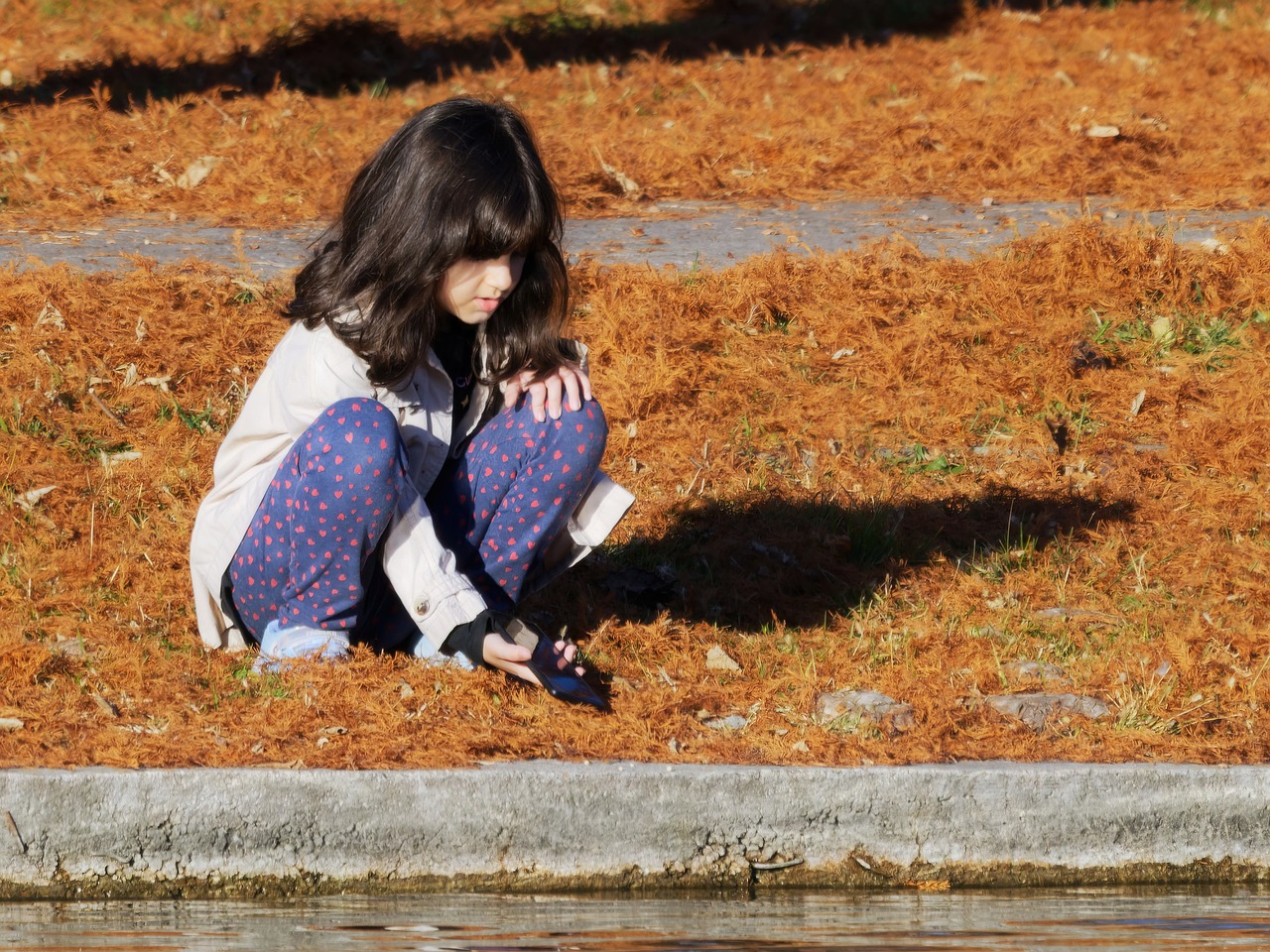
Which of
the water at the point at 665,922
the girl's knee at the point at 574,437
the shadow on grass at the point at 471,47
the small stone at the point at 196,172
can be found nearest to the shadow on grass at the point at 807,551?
the girl's knee at the point at 574,437

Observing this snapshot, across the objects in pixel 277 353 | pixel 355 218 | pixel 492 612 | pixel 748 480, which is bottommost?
pixel 748 480

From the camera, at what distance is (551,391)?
11.7 feet

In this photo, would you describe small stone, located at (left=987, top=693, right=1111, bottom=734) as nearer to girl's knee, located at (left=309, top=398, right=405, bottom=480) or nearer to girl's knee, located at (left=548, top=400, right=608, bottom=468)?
girl's knee, located at (left=548, top=400, right=608, bottom=468)

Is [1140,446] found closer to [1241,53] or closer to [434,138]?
[434,138]

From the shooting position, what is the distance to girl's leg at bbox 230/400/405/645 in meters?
3.23

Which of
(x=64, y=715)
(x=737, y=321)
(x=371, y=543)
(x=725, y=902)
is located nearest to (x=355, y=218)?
(x=371, y=543)

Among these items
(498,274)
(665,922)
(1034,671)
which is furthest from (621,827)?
(1034,671)

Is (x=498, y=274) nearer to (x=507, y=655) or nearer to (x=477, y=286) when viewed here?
(x=477, y=286)

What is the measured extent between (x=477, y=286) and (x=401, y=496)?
497mm

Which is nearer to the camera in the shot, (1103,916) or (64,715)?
(1103,916)

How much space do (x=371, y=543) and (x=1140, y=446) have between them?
300 centimetres

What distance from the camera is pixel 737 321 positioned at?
229 inches

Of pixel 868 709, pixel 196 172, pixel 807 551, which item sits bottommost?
pixel 807 551

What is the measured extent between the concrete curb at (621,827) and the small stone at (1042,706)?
0.40 m
